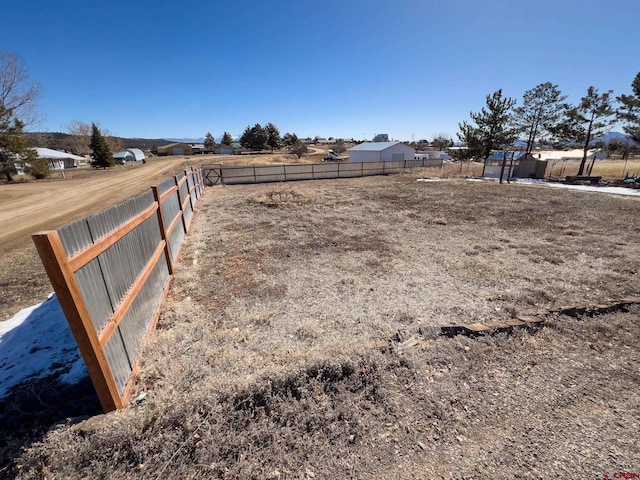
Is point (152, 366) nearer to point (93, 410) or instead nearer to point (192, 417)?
point (93, 410)

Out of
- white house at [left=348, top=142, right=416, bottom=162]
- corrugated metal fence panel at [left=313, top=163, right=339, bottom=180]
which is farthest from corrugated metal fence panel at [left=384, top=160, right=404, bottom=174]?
white house at [left=348, top=142, right=416, bottom=162]

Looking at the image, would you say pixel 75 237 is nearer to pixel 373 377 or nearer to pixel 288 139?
pixel 373 377

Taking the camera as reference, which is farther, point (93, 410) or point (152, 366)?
point (152, 366)

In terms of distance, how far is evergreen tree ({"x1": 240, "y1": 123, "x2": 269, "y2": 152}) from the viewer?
60.2 meters

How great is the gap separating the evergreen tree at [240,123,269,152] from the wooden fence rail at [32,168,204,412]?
2428 inches

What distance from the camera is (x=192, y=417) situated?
2.25m

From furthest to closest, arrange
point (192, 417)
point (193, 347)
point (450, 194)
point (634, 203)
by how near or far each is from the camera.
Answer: point (450, 194) < point (634, 203) < point (193, 347) < point (192, 417)

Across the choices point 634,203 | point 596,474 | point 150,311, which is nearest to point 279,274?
point 150,311

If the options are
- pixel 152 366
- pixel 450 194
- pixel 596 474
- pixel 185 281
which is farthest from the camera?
pixel 450 194

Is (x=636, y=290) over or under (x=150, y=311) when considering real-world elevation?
under

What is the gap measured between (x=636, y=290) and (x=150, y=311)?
7.54 m

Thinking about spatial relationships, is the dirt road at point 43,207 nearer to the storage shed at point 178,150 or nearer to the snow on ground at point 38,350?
the snow on ground at point 38,350

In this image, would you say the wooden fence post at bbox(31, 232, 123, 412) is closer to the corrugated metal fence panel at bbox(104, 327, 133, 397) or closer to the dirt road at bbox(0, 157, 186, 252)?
the corrugated metal fence panel at bbox(104, 327, 133, 397)

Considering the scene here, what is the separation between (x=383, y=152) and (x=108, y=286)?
1398 inches
